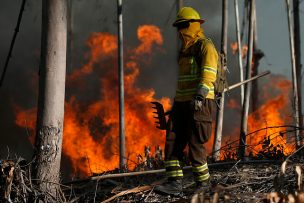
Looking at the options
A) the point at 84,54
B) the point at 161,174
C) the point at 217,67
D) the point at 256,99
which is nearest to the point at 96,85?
the point at 84,54

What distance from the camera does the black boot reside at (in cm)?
575

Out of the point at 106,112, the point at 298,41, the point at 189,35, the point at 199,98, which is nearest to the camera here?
the point at 199,98

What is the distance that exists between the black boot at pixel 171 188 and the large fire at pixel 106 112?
1101cm

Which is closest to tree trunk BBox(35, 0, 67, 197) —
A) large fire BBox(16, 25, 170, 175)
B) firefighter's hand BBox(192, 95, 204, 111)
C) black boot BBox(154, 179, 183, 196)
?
black boot BBox(154, 179, 183, 196)

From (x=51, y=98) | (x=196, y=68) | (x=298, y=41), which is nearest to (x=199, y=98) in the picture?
(x=196, y=68)

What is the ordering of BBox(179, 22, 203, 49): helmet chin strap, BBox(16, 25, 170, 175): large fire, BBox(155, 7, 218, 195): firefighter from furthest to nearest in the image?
1. BBox(16, 25, 170, 175): large fire
2. BBox(179, 22, 203, 49): helmet chin strap
3. BBox(155, 7, 218, 195): firefighter

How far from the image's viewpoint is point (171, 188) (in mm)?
5805

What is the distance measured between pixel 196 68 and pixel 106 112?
15.1m

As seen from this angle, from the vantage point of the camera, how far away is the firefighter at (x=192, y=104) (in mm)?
5684

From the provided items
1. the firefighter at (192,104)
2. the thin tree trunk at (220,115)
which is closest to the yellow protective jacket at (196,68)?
the firefighter at (192,104)

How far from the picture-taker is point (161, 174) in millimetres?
7234

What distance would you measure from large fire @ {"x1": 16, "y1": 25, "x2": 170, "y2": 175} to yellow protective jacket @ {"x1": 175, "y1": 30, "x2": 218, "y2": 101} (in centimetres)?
1107

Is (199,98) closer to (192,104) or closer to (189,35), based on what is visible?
(192,104)

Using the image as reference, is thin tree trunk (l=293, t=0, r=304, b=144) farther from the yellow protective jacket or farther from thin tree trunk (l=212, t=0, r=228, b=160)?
the yellow protective jacket
